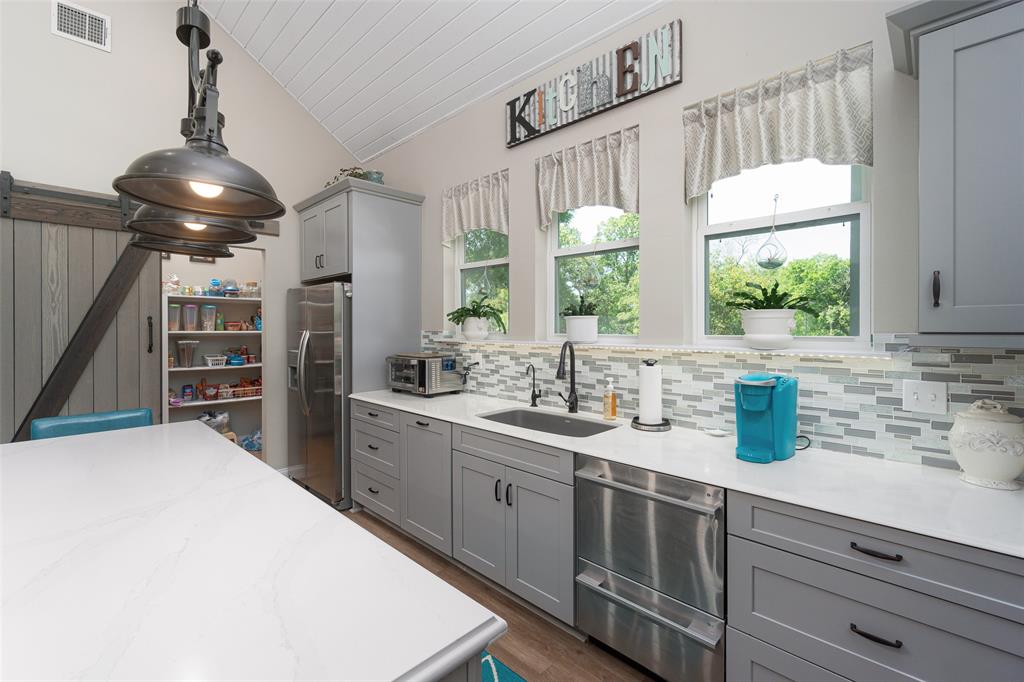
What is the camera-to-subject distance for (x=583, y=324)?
270cm

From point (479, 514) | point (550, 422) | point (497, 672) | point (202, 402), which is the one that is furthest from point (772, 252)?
point (202, 402)

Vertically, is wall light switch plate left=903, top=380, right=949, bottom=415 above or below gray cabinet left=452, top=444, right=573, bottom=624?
above

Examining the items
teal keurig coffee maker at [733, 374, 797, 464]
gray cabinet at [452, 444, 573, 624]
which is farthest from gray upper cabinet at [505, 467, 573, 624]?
teal keurig coffee maker at [733, 374, 797, 464]

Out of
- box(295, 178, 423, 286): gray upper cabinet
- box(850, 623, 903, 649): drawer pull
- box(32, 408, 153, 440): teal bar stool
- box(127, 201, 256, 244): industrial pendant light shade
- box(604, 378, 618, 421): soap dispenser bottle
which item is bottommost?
box(850, 623, 903, 649): drawer pull

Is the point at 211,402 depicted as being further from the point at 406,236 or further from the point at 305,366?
the point at 406,236

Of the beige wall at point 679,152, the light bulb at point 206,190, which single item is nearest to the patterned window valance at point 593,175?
the beige wall at point 679,152

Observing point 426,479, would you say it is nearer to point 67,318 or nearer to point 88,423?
point 88,423

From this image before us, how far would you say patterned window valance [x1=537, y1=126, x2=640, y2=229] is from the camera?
8.39 feet

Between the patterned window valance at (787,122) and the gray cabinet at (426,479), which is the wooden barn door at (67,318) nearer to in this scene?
the gray cabinet at (426,479)

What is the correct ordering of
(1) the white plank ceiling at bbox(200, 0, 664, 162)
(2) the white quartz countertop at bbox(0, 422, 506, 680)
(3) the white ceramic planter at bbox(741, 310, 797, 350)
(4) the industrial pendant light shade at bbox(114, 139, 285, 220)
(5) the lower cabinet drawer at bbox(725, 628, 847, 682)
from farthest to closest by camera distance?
(1) the white plank ceiling at bbox(200, 0, 664, 162) → (3) the white ceramic planter at bbox(741, 310, 797, 350) → (5) the lower cabinet drawer at bbox(725, 628, 847, 682) → (4) the industrial pendant light shade at bbox(114, 139, 285, 220) → (2) the white quartz countertop at bbox(0, 422, 506, 680)

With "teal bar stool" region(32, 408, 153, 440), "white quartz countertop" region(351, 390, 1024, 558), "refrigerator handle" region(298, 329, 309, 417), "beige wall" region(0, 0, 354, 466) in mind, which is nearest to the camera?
"white quartz countertop" region(351, 390, 1024, 558)

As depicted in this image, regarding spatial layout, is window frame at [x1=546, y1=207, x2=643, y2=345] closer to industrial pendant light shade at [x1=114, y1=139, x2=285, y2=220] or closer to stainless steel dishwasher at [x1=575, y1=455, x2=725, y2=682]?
stainless steel dishwasher at [x1=575, y1=455, x2=725, y2=682]

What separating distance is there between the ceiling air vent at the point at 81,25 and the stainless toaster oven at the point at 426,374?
3110mm

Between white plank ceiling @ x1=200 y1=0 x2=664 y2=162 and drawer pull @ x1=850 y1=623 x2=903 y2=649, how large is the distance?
2.81 metres
